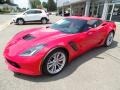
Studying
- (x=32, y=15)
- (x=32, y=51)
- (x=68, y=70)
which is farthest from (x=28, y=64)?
(x=32, y=15)

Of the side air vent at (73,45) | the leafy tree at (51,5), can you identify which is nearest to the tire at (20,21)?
Result: the side air vent at (73,45)

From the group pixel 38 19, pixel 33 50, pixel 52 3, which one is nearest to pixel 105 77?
pixel 33 50

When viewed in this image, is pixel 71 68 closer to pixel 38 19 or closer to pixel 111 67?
pixel 111 67

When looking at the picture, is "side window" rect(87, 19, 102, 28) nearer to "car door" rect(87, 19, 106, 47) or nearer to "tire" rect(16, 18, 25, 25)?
"car door" rect(87, 19, 106, 47)

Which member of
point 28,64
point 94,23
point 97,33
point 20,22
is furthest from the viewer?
point 20,22

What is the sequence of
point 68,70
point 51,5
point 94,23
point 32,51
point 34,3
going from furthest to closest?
point 34,3, point 51,5, point 94,23, point 68,70, point 32,51

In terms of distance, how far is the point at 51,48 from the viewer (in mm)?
3305

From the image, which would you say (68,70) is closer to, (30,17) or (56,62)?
(56,62)

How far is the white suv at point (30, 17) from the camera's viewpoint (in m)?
14.8

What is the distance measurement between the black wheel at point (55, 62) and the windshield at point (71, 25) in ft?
3.01

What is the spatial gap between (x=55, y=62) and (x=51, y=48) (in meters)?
0.45

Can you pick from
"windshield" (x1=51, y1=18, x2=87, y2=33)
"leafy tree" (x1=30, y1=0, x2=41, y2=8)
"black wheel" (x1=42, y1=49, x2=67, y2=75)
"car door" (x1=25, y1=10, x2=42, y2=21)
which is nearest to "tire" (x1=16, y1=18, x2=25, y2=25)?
"car door" (x1=25, y1=10, x2=42, y2=21)

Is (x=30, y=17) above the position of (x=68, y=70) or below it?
above

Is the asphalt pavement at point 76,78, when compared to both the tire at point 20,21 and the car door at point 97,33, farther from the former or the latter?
the tire at point 20,21
